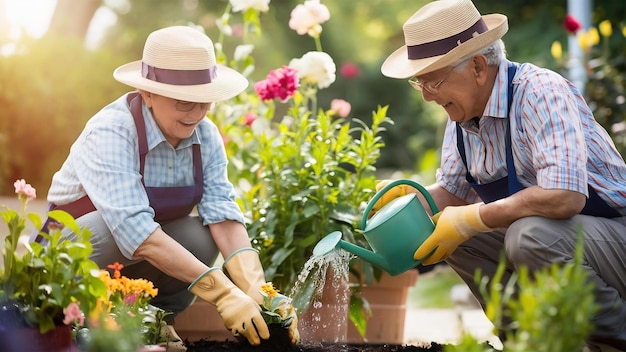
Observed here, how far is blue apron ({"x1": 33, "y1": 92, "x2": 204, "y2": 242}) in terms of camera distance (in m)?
2.71

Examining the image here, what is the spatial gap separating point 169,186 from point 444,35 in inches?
38.5

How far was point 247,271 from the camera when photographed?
8.82 ft

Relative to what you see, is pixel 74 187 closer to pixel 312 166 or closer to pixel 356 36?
pixel 312 166

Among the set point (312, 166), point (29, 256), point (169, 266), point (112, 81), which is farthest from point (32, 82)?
point (29, 256)

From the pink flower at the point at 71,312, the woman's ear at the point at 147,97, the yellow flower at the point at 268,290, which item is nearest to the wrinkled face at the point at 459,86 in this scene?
the yellow flower at the point at 268,290

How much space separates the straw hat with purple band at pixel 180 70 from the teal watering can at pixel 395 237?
0.58 m

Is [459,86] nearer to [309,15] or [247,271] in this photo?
[247,271]

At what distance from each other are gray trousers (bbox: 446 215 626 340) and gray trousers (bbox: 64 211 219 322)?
0.99 metres

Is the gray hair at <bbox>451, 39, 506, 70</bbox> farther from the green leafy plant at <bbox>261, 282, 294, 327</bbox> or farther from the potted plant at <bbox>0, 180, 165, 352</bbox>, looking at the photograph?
the potted plant at <bbox>0, 180, 165, 352</bbox>

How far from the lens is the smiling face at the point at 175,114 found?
8.78 ft

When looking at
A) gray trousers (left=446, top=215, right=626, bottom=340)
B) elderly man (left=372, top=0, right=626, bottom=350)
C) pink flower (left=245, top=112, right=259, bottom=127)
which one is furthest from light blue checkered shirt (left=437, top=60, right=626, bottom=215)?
pink flower (left=245, top=112, right=259, bottom=127)

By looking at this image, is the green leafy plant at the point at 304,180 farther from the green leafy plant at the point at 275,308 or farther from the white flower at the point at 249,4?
the green leafy plant at the point at 275,308

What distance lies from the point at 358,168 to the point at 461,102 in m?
0.77

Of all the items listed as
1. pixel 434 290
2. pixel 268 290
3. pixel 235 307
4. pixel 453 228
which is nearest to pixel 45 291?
pixel 235 307
